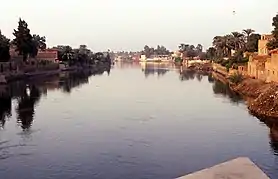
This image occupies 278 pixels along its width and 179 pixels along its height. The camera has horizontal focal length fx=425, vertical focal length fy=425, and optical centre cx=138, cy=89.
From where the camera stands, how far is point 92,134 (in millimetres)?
18125

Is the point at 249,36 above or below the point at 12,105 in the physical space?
above

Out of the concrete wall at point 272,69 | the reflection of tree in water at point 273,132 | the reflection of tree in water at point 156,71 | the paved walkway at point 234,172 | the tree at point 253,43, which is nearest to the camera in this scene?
the paved walkway at point 234,172

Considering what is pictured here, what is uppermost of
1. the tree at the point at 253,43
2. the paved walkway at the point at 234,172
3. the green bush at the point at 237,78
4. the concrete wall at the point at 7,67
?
the tree at the point at 253,43

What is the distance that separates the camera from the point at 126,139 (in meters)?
16.8

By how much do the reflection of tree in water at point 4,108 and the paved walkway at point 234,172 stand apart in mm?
19012

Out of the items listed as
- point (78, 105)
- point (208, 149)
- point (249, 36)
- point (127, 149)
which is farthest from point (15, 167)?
point (249, 36)

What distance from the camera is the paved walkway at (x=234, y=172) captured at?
7.84 ft

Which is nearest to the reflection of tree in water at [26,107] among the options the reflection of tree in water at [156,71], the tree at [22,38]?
the tree at [22,38]

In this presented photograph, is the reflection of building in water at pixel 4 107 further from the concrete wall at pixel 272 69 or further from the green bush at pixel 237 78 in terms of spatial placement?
the green bush at pixel 237 78

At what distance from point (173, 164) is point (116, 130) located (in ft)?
20.2

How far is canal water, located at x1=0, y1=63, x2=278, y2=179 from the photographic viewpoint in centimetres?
1272

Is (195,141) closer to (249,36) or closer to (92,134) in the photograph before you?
(92,134)

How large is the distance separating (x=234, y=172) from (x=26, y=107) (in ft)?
86.9

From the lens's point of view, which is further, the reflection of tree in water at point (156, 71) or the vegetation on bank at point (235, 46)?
the reflection of tree in water at point (156, 71)
